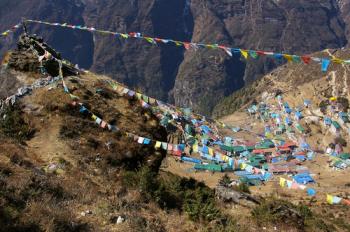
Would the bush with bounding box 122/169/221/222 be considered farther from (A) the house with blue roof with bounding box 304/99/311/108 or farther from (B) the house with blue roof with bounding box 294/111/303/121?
(A) the house with blue roof with bounding box 304/99/311/108

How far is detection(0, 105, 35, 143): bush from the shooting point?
17.1 m

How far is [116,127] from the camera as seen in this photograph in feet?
61.2

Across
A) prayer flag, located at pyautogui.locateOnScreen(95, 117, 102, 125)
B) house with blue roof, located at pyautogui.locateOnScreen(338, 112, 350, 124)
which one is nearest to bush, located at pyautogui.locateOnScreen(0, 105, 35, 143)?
prayer flag, located at pyautogui.locateOnScreen(95, 117, 102, 125)

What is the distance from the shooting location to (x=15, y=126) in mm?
17531

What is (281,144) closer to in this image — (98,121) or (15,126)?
(98,121)

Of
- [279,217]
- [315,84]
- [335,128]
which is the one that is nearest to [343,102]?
[335,128]

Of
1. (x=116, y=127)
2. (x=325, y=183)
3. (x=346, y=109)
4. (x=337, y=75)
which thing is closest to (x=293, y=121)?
(x=346, y=109)

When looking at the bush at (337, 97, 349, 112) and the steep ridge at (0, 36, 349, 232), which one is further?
the bush at (337, 97, 349, 112)

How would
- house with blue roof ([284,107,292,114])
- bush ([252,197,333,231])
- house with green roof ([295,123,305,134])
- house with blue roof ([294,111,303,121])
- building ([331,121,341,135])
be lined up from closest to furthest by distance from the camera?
bush ([252,197,333,231])
house with green roof ([295,123,305,134])
building ([331,121,341,135])
house with blue roof ([294,111,303,121])
house with blue roof ([284,107,292,114])

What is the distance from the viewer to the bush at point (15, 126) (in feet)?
56.2

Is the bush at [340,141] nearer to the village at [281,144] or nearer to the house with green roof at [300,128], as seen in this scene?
the village at [281,144]

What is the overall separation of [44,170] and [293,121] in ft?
437

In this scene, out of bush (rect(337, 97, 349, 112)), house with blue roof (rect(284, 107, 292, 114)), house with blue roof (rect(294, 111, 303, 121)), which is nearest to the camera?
house with blue roof (rect(294, 111, 303, 121))

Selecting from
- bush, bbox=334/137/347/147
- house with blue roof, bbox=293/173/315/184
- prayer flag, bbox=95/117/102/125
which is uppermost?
prayer flag, bbox=95/117/102/125
